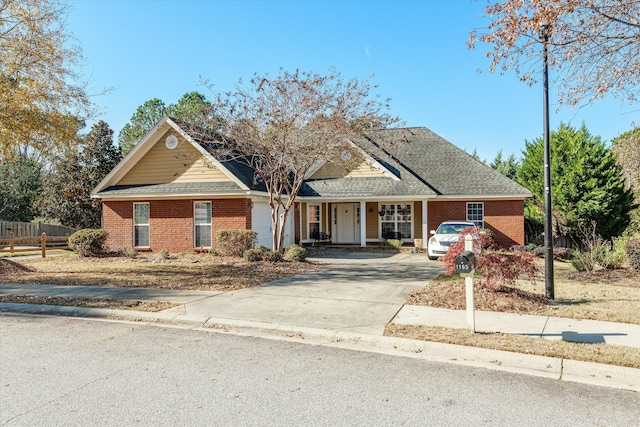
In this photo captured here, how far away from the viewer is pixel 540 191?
26031 millimetres

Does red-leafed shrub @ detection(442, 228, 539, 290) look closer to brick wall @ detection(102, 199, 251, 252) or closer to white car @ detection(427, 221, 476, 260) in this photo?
white car @ detection(427, 221, 476, 260)

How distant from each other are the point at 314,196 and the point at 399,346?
17.1 m

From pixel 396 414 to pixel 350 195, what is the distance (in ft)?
61.7

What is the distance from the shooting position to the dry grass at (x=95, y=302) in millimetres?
8906

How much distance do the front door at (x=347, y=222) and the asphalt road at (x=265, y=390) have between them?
18.9 m

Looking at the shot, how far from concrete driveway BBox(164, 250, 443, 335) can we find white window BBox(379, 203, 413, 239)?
360 inches

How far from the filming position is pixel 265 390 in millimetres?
4848

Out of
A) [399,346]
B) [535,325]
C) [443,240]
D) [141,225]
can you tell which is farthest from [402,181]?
[399,346]

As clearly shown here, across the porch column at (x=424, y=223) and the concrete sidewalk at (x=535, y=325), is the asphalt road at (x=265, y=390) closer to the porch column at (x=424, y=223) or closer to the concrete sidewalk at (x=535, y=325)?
the concrete sidewalk at (x=535, y=325)

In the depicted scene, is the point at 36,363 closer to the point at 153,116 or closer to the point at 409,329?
the point at 409,329

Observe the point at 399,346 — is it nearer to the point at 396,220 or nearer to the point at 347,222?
the point at 396,220

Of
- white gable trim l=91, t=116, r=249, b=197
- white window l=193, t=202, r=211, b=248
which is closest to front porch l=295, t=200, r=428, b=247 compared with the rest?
white window l=193, t=202, r=211, b=248

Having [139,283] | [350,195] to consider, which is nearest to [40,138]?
[139,283]

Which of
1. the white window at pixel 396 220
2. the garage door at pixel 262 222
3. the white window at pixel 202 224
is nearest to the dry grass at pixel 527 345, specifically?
the garage door at pixel 262 222
